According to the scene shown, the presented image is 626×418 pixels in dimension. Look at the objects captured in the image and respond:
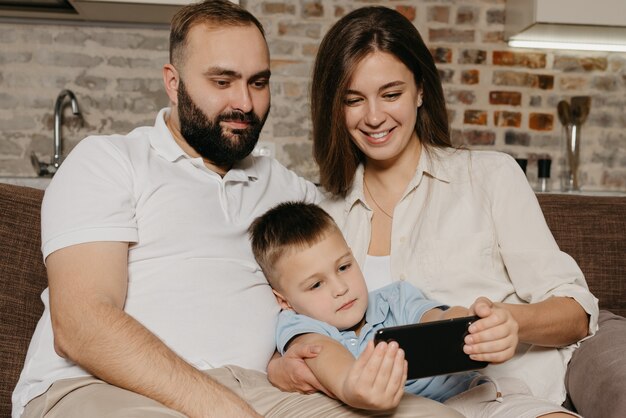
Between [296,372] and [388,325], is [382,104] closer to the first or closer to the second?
[388,325]

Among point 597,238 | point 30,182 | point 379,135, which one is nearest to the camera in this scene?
point 379,135

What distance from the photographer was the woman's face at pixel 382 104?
1787 millimetres

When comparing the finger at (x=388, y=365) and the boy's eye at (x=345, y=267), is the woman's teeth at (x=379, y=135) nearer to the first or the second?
the boy's eye at (x=345, y=267)

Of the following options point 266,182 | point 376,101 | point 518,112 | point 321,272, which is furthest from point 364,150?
point 518,112

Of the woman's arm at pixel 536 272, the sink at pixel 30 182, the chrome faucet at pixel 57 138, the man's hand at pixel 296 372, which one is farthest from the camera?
the chrome faucet at pixel 57 138

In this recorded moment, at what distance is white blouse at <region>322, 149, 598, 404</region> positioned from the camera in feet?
5.40

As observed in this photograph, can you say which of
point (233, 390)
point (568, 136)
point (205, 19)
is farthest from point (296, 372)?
point (568, 136)

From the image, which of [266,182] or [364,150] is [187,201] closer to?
[266,182]

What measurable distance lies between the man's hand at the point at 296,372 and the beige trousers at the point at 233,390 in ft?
0.06

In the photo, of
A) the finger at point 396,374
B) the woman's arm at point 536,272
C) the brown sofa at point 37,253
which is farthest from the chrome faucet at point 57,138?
the finger at point 396,374

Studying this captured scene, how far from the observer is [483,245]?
5.66ft

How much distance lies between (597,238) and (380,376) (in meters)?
1.11

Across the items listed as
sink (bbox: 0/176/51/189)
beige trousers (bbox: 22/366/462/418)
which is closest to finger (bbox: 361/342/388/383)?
beige trousers (bbox: 22/366/462/418)

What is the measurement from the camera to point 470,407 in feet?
4.87
